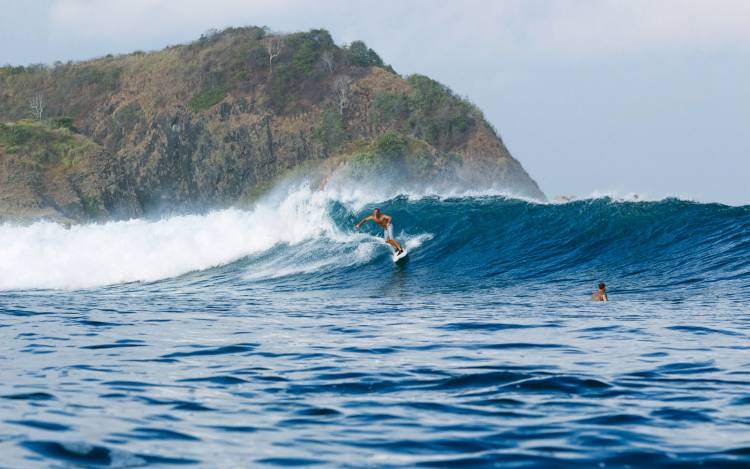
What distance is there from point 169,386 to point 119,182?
5034 centimetres

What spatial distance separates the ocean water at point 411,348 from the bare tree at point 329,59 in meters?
50.2

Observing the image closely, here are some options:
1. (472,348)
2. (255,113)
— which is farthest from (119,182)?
(472,348)

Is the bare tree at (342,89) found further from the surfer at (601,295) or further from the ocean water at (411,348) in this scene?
the surfer at (601,295)

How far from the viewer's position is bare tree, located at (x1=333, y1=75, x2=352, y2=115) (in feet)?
230

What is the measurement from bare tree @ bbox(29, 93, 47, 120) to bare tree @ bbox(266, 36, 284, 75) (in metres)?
18.7

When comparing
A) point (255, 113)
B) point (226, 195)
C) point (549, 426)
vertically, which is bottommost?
point (549, 426)

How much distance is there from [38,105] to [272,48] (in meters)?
19.3

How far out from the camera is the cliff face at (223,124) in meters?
57.2

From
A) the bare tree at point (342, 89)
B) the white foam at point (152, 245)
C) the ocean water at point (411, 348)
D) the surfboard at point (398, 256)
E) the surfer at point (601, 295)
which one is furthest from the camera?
the bare tree at point (342, 89)

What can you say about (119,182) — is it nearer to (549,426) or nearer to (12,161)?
(12,161)

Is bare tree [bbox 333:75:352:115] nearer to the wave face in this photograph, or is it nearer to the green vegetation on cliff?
the green vegetation on cliff

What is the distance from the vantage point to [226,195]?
65750 mm

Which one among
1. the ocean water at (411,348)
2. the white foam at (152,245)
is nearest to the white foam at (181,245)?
the white foam at (152,245)

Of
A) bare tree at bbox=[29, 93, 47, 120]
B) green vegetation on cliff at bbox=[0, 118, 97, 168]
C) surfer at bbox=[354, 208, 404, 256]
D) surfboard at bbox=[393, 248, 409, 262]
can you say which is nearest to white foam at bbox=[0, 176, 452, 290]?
surfer at bbox=[354, 208, 404, 256]
